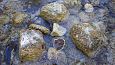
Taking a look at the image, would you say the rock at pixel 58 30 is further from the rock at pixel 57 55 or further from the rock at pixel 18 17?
the rock at pixel 18 17

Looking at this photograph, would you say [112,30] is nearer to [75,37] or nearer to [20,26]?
[75,37]

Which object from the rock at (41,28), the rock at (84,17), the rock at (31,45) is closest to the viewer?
the rock at (31,45)

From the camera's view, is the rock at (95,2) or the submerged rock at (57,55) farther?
the rock at (95,2)

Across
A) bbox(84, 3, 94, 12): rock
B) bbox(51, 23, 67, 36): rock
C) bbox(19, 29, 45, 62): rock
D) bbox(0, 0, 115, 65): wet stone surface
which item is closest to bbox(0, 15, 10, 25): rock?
bbox(0, 0, 115, 65): wet stone surface

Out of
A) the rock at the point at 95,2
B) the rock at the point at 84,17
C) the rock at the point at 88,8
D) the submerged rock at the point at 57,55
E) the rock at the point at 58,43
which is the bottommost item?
the submerged rock at the point at 57,55

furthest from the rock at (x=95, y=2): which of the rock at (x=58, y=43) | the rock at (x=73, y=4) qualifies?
the rock at (x=58, y=43)

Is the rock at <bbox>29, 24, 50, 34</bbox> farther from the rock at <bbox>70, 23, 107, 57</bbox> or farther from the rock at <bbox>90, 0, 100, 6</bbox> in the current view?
the rock at <bbox>90, 0, 100, 6</bbox>
